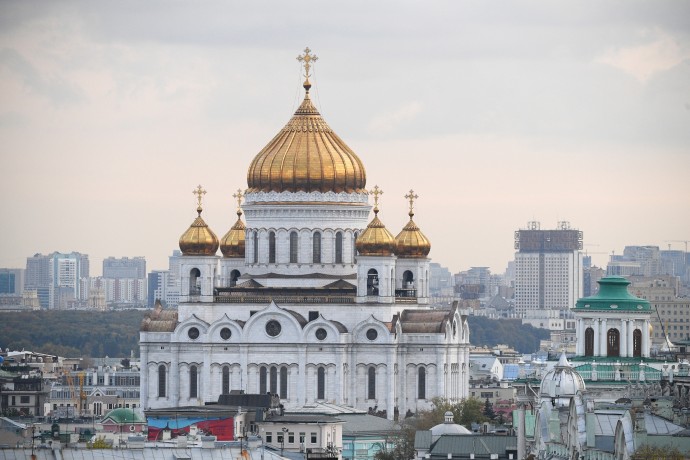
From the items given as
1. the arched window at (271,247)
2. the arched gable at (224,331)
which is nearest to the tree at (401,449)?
the arched gable at (224,331)

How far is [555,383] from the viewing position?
260 ft

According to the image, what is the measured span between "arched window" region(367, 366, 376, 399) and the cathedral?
0.03 meters

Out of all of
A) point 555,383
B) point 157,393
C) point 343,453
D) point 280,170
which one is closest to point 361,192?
point 280,170

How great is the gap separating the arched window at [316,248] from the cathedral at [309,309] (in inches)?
1.4

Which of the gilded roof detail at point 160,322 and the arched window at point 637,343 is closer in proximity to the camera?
the arched window at point 637,343

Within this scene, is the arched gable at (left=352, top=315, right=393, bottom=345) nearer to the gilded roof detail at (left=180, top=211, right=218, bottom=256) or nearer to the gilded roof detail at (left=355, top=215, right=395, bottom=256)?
the gilded roof detail at (left=355, top=215, right=395, bottom=256)

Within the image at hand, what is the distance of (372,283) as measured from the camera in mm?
114438

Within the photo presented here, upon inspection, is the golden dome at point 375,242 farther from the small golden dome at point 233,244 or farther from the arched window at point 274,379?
the small golden dome at point 233,244

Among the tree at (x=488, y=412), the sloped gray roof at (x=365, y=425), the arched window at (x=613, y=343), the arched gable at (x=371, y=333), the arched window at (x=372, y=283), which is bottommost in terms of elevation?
the sloped gray roof at (x=365, y=425)

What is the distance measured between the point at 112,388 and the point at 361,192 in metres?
35.0

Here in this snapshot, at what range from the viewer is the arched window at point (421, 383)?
4473 inches

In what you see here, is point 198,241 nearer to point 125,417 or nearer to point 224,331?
point 224,331

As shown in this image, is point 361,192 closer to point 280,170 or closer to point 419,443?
point 280,170

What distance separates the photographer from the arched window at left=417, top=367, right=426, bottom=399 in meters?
114
